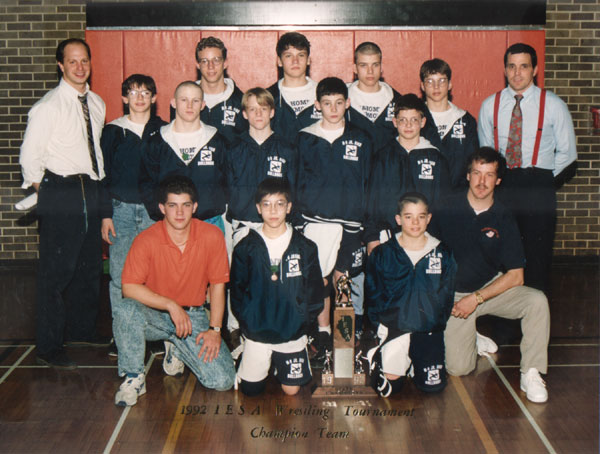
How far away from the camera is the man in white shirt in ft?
15.8

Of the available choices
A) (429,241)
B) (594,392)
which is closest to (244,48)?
(429,241)

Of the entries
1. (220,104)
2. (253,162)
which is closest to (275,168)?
(253,162)

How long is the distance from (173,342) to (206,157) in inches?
54.4

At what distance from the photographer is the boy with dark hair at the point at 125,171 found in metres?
4.98

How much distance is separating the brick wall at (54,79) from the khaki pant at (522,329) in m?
3.49

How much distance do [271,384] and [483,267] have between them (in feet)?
5.82

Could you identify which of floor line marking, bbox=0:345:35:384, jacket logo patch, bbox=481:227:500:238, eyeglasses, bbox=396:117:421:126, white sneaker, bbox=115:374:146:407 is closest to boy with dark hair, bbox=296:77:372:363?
eyeglasses, bbox=396:117:421:126

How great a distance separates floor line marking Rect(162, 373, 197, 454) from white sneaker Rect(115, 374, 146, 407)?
0.95 ft

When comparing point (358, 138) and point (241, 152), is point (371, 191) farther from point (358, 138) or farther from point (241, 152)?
point (241, 152)

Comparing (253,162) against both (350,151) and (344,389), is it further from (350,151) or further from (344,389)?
(344,389)

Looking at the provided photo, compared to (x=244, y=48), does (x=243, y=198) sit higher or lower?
lower

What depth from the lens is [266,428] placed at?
13.1 ft

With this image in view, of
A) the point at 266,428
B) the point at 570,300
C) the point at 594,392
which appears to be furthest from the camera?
the point at 570,300

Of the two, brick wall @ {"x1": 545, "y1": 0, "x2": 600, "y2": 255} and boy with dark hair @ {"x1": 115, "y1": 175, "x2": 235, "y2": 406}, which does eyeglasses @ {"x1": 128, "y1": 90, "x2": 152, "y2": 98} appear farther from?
brick wall @ {"x1": 545, "y1": 0, "x2": 600, "y2": 255}
